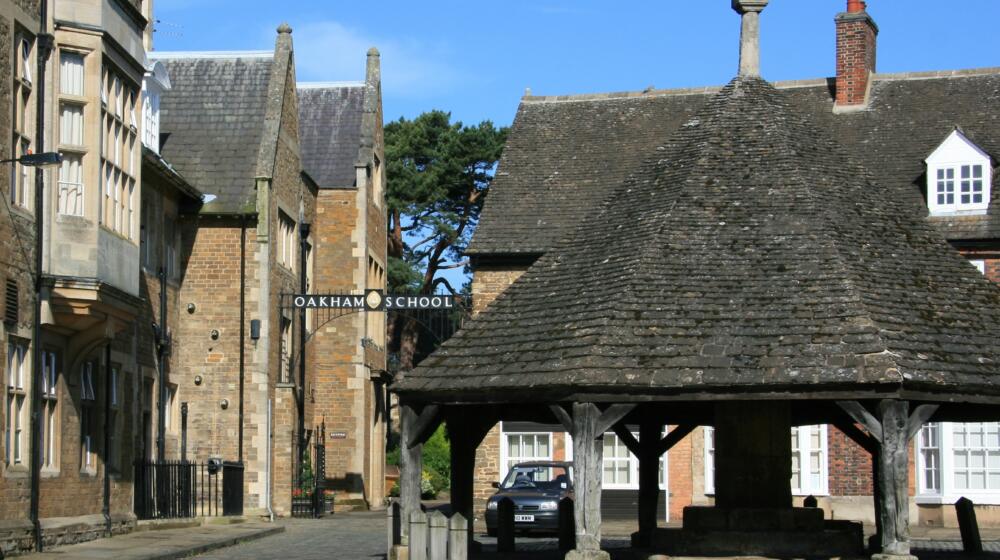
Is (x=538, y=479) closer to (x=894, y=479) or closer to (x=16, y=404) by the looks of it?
(x=16, y=404)

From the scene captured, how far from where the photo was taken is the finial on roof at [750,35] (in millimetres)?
18656

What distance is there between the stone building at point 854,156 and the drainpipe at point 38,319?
1206 centimetres

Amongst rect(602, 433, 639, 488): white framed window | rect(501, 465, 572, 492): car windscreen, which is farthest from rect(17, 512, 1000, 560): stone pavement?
rect(602, 433, 639, 488): white framed window

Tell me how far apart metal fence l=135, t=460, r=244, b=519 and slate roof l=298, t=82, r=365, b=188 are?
12.8 meters

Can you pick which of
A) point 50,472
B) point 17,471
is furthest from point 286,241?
point 17,471

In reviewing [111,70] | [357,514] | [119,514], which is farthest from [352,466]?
[111,70]

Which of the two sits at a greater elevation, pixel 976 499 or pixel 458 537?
pixel 458 537

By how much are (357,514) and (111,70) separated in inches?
694

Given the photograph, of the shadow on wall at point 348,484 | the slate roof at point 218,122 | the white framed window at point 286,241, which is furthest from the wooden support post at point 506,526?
the shadow on wall at point 348,484

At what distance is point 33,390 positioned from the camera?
20.5 m

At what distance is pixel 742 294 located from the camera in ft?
53.6

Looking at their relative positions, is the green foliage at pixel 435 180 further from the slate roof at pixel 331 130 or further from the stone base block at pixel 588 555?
the stone base block at pixel 588 555

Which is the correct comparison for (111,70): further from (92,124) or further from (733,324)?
(733,324)

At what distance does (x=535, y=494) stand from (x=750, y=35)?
10944mm
